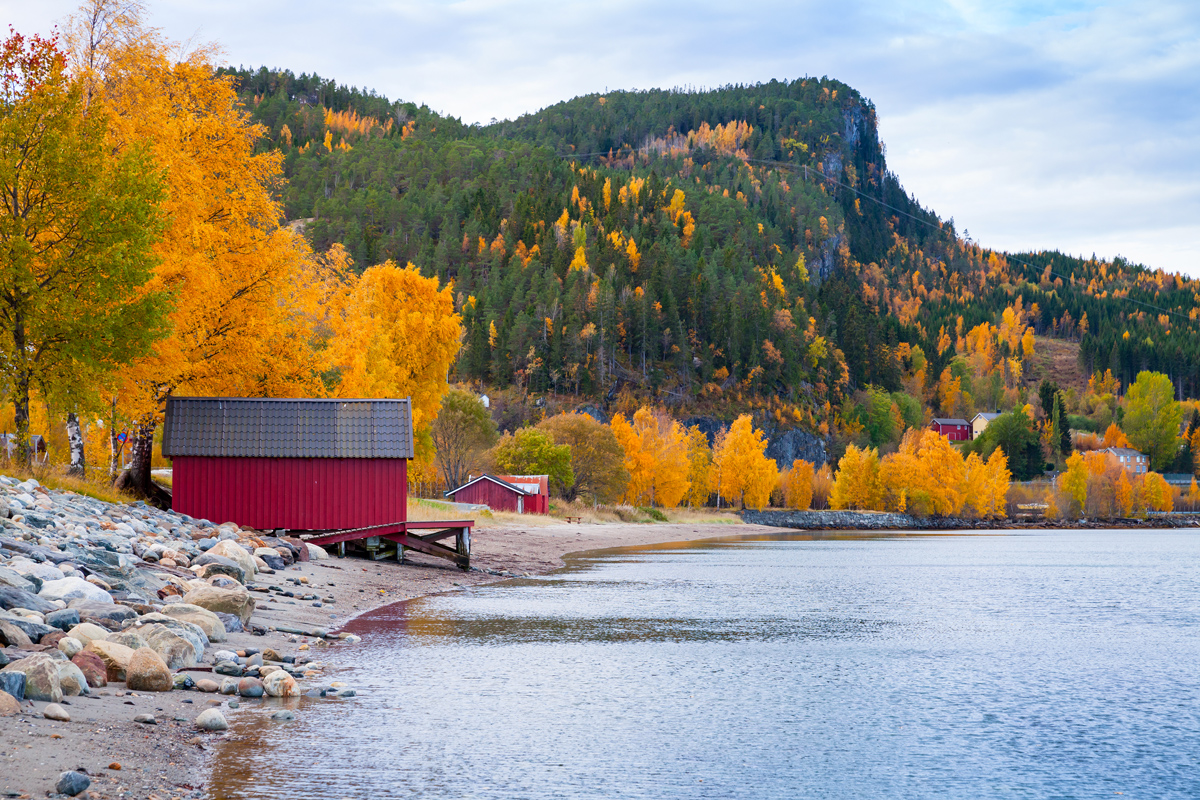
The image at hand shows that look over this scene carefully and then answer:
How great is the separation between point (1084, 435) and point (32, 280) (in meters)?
198

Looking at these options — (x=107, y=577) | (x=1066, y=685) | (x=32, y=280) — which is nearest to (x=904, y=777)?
(x=1066, y=685)

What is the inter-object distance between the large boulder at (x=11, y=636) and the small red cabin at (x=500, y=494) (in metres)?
61.6

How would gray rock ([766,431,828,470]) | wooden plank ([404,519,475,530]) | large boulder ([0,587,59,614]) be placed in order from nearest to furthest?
large boulder ([0,587,59,614]) → wooden plank ([404,519,475,530]) → gray rock ([766,431,828,470])

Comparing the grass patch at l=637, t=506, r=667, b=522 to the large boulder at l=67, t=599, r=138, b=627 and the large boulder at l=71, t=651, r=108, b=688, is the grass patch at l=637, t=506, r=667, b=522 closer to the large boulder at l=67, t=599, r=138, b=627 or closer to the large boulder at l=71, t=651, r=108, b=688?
the large boulder at l=67, t=599, r=138, b=627

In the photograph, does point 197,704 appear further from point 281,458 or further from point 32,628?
point 281,458

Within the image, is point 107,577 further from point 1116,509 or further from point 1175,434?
point 1175,434

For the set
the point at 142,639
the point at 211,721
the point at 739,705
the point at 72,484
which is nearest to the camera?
the point at 211,721

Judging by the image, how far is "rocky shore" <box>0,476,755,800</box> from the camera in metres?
9.79

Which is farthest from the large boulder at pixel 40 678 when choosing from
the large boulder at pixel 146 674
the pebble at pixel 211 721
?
the large boulder at pixel 146 674

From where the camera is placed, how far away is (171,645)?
1407 cm

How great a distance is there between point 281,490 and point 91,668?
784 inches

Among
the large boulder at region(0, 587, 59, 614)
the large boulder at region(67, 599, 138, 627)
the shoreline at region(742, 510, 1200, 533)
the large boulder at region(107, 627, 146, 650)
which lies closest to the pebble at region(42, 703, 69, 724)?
the large boulder at region(107, 627, 146, 650)

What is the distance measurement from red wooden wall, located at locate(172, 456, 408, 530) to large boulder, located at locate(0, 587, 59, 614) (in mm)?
17663

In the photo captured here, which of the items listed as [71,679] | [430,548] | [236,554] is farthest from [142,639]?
[430,548]
